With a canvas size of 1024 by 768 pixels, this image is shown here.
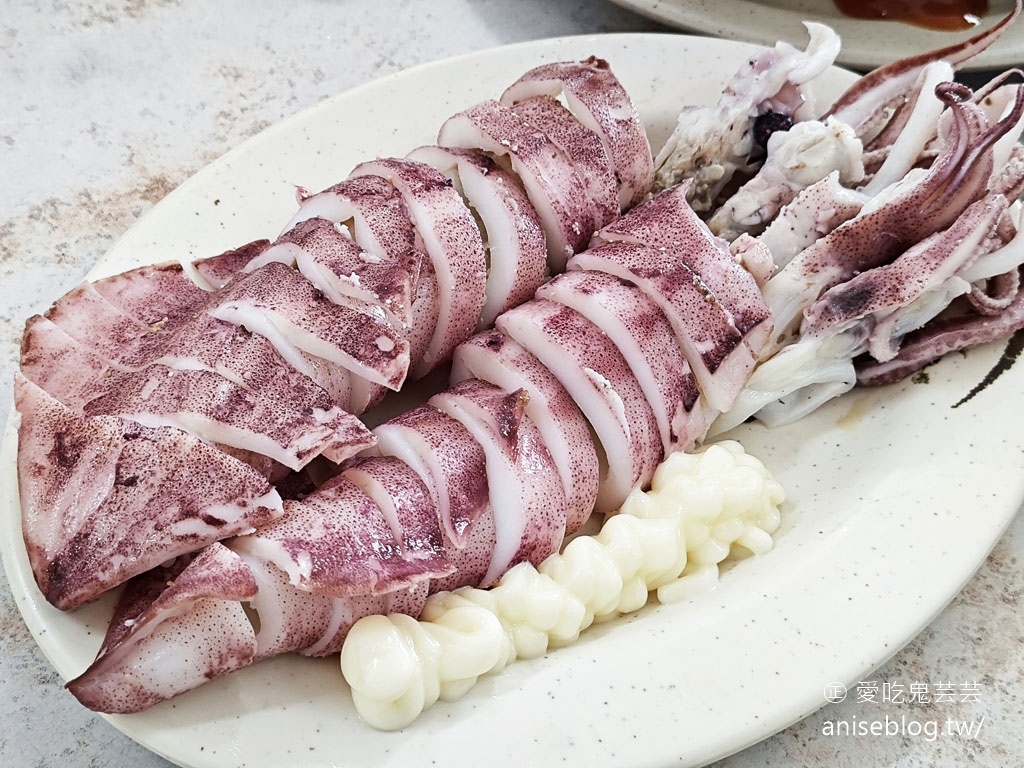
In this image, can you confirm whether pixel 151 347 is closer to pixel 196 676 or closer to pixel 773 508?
pixel 196 676

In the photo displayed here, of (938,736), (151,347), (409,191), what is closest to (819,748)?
(938,736)

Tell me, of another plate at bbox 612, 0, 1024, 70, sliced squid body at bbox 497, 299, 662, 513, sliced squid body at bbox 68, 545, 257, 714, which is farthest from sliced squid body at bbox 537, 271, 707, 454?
another plate at bbox 612, 0, 1024, 70

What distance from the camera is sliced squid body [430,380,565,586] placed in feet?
7.24

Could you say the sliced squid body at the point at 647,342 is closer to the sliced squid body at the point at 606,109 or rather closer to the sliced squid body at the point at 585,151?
the sliced squid body at the point at 585,151

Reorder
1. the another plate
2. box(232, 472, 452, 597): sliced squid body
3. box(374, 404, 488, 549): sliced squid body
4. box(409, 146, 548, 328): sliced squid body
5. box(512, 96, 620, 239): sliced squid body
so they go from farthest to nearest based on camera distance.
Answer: the another plate < box(512, 96, 620, 239): sliced squid body < box(409, 146, 548, 328): sliced squid body < box(374, 404, 488, 549): sliced squid body < box(232, 472, 452, 597): sliced squid body

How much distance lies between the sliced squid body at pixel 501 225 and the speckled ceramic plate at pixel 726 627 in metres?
0.71

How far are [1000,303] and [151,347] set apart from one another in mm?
2189

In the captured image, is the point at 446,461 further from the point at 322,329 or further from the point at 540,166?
the point at 540,166

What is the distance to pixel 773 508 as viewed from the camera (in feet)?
8.05

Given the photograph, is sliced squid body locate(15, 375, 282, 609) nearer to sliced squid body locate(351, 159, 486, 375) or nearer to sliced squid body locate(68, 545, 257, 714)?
sliced squid body locate(68, 545, 257, 714)

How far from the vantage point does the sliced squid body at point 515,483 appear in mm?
2207

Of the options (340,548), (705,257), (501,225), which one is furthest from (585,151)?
(340,548)

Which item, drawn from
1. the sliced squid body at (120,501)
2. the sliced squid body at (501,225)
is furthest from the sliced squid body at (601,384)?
the sliced squid body at (120,501)

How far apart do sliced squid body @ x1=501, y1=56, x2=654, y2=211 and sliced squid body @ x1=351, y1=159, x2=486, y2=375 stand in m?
0.51
